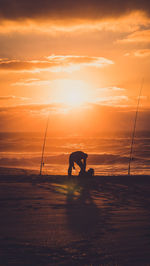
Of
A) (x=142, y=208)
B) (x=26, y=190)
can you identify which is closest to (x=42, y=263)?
(x=142, y=208)

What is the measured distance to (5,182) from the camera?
28.6ft

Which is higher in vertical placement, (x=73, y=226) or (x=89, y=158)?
(x=89, y=158)

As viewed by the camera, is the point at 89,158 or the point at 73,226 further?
the point at 89,158

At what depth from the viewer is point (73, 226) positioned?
4.42 meters

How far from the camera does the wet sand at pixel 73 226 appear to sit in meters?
3.22

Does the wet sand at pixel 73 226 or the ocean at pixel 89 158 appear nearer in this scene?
the wet sand at pixel 73 226

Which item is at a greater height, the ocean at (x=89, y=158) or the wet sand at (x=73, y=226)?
the ocean at (x=89, y=158)

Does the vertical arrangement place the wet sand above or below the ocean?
below

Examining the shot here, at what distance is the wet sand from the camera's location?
10.6ft

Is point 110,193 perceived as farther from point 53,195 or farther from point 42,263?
point 42,263

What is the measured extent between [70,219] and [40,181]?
15.1ft

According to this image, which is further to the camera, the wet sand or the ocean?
the ocean

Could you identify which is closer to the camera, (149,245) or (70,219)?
(149,245)

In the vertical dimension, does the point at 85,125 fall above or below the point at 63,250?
above
